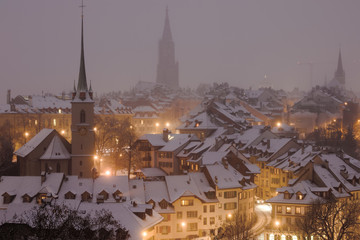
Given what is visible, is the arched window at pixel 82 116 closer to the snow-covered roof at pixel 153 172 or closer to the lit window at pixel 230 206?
the snow-covered roof at pixel 153 172

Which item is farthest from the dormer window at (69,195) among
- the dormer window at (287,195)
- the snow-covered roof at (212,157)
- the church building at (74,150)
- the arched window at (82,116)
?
the snow-covered roof at (212,157)

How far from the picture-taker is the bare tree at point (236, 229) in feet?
177

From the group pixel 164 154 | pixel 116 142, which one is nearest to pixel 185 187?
pixel 164 154

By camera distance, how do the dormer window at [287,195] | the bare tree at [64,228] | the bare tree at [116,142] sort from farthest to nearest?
the bare tree at [116,142], the dormer window at [287,195], the bare tree at [64,228]

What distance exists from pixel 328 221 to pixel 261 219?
602 inches

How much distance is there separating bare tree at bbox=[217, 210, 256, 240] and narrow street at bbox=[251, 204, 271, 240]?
1.24 m

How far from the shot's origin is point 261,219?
66500mm

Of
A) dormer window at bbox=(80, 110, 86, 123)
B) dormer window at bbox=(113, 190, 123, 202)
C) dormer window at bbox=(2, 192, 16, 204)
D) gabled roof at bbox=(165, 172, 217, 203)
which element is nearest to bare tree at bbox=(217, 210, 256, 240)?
gabled roof at bbox=(165, 172, 217, 203)

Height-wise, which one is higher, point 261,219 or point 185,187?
point 185,187

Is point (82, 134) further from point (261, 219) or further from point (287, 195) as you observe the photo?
point (287, 195)

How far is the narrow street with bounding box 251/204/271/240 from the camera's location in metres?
60.9

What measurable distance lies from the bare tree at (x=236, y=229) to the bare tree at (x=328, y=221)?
197 inches

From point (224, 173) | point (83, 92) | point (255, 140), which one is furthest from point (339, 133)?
point (83, 92)

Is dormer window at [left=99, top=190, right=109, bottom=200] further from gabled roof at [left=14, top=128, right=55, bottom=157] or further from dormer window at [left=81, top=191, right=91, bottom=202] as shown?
gabled roof at [left=14, top=128, right=55, bottom=157]
